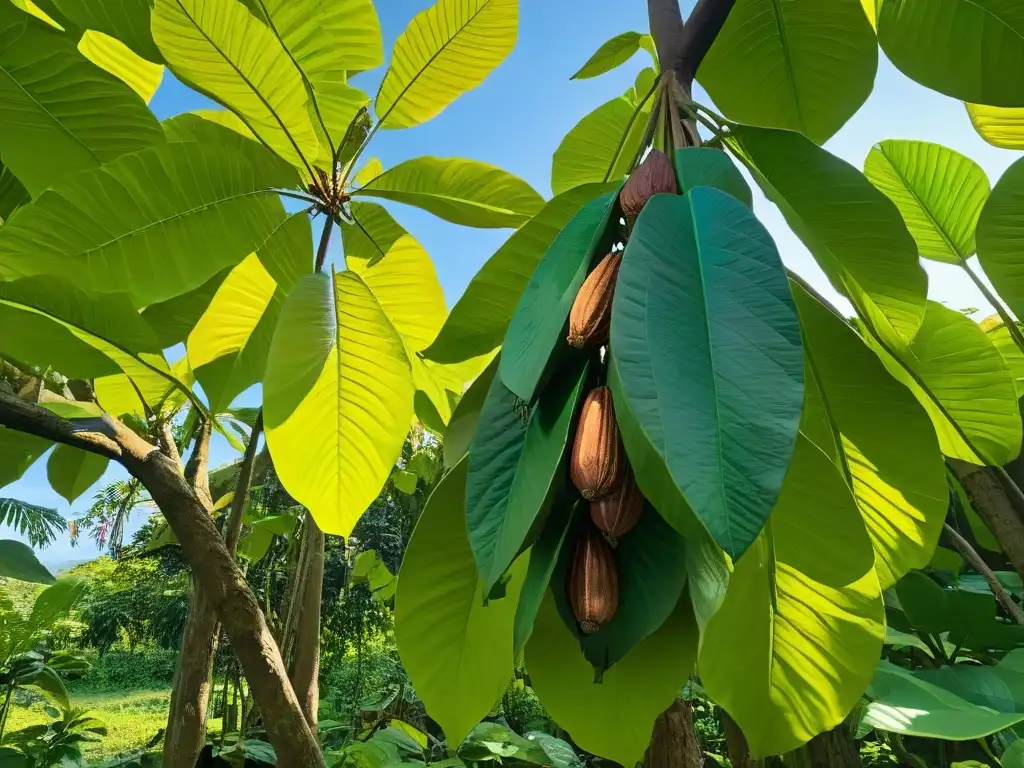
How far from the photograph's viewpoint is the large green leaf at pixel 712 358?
193 mm

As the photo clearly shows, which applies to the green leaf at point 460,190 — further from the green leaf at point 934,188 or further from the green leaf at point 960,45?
the green leaf at point 934,188

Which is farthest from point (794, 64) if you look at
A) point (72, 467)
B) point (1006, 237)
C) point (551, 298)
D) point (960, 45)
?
point (72, 467)

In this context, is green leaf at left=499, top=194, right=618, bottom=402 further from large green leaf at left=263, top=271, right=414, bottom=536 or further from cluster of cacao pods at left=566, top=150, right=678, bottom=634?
large green leaf at left=263, top=271, right=414, bottom=536

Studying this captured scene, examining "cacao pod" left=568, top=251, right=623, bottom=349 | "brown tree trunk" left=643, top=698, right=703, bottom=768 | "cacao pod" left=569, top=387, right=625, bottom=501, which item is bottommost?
"brown tree trunk" left=643, top=698, right=703, bottom=768

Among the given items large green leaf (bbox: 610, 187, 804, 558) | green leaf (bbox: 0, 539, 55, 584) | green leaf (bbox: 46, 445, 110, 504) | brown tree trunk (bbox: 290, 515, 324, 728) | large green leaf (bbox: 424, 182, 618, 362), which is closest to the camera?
large green leaf (bbox: 610, 187, 804, 558)

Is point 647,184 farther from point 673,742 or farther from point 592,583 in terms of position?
point 673,742

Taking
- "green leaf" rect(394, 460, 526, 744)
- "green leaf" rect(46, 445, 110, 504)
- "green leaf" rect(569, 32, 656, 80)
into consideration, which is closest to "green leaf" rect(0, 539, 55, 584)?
"green leaf" rect(46, 445, 110, 504)

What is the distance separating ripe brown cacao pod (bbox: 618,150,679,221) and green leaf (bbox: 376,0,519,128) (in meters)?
0.38

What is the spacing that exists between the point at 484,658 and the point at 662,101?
1.15ft

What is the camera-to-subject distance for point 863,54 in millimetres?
598

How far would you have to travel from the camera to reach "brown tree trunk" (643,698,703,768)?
1.96ft

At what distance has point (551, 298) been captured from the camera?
28 centimetres

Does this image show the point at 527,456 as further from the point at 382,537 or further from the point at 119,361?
the point at 382,537

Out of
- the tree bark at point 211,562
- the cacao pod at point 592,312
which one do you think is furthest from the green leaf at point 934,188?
the tree bark at point 211,562
